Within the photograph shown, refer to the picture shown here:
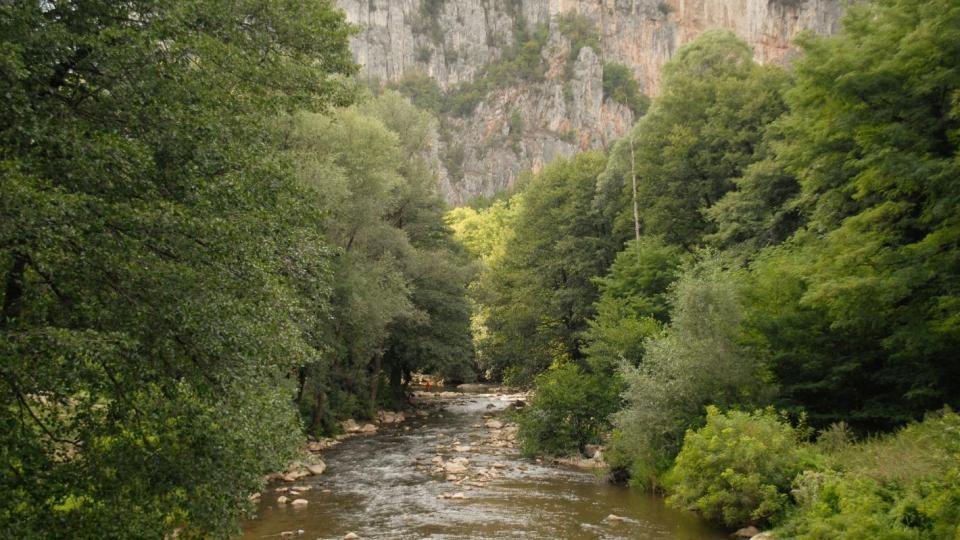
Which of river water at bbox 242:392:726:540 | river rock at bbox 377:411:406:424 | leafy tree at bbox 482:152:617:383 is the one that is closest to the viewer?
river water at bbox 242:392:726:540

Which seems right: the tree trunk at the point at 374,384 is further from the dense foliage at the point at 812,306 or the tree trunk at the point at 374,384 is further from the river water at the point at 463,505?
the dense foliage at the point at 812,306

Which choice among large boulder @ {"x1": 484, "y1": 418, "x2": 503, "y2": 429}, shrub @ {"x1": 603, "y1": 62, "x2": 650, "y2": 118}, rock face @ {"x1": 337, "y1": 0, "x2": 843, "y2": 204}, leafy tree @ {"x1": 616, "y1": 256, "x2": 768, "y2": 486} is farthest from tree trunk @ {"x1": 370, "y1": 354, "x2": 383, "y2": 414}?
shrub @ {"x1": 603, "y1": 62, "x2": 650, "y2": 118}

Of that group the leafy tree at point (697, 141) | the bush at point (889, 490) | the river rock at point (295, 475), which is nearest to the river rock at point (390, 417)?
the river rock at point (295, 475)

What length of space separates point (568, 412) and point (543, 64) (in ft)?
385

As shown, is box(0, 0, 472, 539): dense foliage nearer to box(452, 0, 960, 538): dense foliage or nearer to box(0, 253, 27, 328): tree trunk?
box(0, 253, 27, 328): tree trunk

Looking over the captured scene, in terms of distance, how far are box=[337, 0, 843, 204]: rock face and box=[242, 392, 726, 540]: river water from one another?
97331 millimetres

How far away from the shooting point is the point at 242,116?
1064 cm

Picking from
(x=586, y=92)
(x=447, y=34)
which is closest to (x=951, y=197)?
(x=586, y=92)

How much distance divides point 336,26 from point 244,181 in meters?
7.37

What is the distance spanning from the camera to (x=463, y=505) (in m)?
18.5

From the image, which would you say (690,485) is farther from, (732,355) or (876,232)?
(876,232)

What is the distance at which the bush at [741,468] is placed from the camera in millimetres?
15039

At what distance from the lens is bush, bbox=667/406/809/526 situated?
1504cm

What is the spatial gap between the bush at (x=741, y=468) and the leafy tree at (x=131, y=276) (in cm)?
968
